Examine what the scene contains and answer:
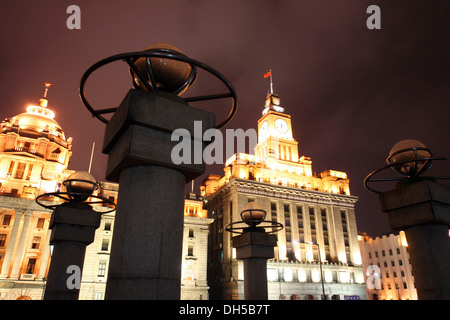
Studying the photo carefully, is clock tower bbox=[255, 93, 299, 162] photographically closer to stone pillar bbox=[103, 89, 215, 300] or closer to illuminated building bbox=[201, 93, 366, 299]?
illuminated building bbox=[201, 93, 366, 299]

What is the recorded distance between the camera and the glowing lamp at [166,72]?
5738mm

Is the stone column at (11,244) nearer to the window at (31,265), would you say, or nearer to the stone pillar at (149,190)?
the window at (31,265)

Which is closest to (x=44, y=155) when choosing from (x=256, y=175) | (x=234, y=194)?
(x=234, y=194)

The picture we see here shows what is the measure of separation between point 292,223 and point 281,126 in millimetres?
34566

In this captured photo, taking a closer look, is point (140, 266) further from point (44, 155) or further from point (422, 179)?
point (44, 155)

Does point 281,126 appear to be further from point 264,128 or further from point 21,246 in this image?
point 21,246

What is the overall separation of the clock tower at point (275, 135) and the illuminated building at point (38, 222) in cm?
3522

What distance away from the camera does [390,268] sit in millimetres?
82875

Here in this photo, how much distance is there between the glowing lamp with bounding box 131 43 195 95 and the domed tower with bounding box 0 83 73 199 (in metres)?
58.2

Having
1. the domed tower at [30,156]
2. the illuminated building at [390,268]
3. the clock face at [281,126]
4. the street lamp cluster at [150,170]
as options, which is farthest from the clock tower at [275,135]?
the street lamp cluster at [150,170]

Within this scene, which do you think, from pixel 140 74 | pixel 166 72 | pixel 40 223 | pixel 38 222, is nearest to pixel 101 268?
pixel 40 223

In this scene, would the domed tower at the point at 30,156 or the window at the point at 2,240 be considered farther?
the domed tower at the point at 30,156

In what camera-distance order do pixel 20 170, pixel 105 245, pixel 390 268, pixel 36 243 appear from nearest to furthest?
1. pixel 36 243
2. pixel 105 245
3. pixel 20 170
4. pixel 390 268

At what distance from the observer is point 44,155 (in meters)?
60.8
